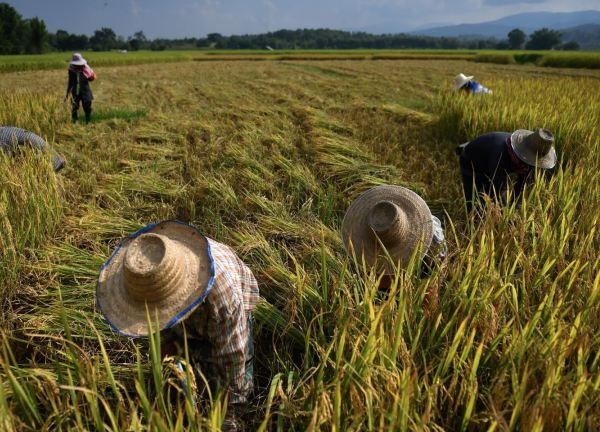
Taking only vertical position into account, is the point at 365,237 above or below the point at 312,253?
above

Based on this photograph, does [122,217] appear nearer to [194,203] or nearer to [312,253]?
[194,203]

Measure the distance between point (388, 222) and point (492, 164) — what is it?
1709 mm

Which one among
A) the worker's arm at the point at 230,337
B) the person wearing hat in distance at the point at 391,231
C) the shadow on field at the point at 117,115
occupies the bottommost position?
the worker's arm at the point at 230,337

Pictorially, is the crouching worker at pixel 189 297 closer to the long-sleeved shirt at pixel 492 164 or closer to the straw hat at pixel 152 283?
the straw hat at pixel 152 283

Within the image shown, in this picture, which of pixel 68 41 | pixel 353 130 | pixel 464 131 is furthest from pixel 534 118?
pixel 68 41

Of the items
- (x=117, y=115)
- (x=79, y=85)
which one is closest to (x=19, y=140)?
(x=79, y=85)

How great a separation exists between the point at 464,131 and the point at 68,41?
285 ft

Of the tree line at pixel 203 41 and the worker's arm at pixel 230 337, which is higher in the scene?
the tree line at pixel 203 41

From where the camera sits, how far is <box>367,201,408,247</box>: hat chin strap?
5.68 ft

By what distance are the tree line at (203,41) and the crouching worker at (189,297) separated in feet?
199

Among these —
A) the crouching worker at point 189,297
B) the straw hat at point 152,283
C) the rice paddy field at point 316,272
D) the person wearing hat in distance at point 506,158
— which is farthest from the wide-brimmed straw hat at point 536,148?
the straw hat at point 152,283

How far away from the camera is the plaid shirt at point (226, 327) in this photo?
1436 millimetres

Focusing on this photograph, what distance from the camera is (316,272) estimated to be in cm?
211

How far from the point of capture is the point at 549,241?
1.84 meters
